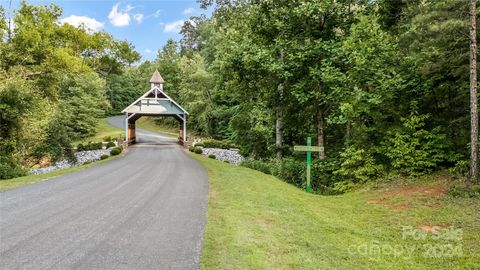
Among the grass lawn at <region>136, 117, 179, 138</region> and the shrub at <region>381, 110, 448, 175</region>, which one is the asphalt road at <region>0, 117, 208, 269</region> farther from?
the grass lawn at <region>136, 117, 179, 138</region>

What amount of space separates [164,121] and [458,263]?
57.4 m

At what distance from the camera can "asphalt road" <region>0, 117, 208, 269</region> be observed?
4617 millimetres

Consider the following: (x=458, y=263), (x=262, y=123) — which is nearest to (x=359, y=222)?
(x=458, y=263)

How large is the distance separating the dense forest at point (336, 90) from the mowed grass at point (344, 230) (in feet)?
6.32

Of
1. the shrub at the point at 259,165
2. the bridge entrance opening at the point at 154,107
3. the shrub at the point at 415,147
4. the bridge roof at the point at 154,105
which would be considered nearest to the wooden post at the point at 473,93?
the shrub at the point at 415,147

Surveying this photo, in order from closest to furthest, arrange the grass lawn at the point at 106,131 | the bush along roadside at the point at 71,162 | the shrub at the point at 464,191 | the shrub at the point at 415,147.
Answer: the shrub at the point at 464,191, the shrub at the point at 415,147, the bush along roadside at the point at 71,162, the grass lawn at the point at 106,131

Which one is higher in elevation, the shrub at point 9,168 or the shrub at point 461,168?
the shrub at point 461,168

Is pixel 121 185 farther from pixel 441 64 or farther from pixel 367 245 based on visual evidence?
pixel 441 64

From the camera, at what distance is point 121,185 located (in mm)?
10938

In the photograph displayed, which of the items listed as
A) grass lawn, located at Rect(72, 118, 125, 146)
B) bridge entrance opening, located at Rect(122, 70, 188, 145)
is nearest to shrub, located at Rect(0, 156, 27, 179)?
bridge entrance opening, located at Rect(122, 70, 188, 145)

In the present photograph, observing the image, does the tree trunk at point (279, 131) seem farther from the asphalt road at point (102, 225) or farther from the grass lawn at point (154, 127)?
the grass lawn at point (154, 127)

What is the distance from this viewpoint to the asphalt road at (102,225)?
4617mm

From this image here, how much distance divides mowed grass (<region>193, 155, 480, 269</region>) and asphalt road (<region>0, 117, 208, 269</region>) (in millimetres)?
516

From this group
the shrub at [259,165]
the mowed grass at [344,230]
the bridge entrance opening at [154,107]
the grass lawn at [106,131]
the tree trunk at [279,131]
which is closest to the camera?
the mowed grass at [344,230]
